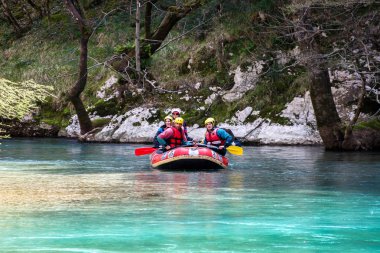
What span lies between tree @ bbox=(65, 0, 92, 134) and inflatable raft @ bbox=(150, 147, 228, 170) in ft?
36.8

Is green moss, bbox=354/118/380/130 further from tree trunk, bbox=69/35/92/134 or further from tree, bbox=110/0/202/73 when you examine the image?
tree trunk, bbox=69/35/92/134

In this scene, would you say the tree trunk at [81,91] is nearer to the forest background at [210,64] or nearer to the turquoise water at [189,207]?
the forest background at [210,64]

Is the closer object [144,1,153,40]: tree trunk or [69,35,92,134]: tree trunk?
[69,35,92,134]: tree trunk

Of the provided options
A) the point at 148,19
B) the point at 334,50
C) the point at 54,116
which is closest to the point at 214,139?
the point at 334,50

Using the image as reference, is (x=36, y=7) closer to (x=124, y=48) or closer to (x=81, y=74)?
(x=124, y=48)

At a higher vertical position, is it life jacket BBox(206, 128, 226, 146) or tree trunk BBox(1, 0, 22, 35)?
tree trunk BBox(1, 0, 22, 35)

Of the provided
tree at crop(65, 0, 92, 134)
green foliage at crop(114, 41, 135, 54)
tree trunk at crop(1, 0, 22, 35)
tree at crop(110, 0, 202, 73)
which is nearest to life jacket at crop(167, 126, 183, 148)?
tree at crop(65, 0, 92, 134)

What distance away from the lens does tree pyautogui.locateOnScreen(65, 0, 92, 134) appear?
31.1 metres

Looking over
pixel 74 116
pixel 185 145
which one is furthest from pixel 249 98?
pixel 185 145

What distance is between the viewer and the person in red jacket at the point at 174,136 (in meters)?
21.3

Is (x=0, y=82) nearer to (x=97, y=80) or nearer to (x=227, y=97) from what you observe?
(x=227, y=97)

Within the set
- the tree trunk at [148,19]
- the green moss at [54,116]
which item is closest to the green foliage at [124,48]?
the tree trunk at [148,19]

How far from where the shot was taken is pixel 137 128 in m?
31.6

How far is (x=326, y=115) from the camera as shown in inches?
1054
